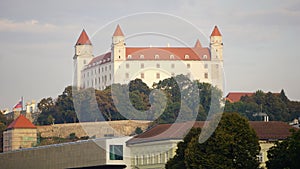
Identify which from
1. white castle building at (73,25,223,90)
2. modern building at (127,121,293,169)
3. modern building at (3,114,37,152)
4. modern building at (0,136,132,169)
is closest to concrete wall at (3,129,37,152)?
modern building at (3,114,37,152)

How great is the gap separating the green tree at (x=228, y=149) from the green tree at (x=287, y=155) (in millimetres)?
1460

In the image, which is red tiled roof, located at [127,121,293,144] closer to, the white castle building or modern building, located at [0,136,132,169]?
modern building, located at [0,136,132,169]

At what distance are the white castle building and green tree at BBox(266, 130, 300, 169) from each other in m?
7.44

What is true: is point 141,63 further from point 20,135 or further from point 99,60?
point 20,135

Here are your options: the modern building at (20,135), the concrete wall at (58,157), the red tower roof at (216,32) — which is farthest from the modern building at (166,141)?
the red tower roof at (216,32)

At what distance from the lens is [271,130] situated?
9119cm

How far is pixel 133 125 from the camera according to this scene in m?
133

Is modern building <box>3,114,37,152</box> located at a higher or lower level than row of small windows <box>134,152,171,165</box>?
higher

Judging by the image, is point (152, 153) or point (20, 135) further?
point (20, 135)

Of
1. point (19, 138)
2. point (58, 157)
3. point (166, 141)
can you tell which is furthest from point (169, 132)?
point (19, 138)

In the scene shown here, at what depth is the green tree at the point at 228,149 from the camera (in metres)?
70.6

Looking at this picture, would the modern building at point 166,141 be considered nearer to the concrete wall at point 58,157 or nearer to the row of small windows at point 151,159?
the row of small windows at point 151,159

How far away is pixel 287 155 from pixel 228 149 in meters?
5.62

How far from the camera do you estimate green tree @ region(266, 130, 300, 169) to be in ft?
208
